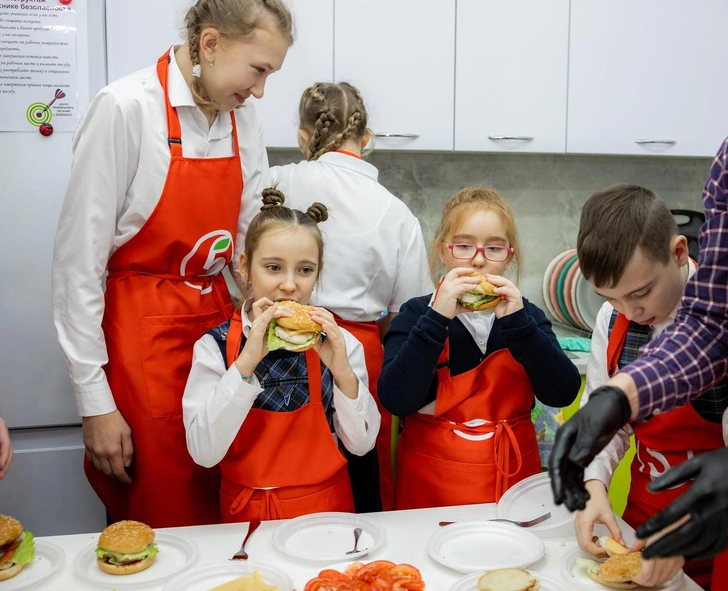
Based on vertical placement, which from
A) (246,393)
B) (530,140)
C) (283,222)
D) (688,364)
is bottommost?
(246,393)

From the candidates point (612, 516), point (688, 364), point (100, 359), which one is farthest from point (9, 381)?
point (688, 364)

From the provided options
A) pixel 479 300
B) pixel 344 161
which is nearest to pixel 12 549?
pixel 479 300

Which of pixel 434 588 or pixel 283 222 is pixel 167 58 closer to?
pixel 283 222

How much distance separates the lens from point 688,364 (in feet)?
3.71

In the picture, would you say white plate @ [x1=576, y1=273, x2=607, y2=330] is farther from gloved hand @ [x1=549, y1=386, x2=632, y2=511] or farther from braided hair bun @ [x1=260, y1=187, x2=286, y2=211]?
gloved hand @ [x1=549, y1=386, x2=632, y2=511]

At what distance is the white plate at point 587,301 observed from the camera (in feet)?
9.57

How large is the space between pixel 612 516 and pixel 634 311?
1.31 feet

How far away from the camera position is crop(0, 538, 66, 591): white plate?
47.6 inches

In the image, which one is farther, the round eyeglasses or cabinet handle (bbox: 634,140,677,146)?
cabinet handle (bbox: 634,140,677,146)

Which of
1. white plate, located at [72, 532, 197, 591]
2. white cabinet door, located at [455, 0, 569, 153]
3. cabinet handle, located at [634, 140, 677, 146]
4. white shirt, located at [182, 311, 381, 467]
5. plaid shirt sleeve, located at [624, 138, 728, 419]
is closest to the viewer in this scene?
plaid shirt sleeve, located at [624, 138, 728, 419]

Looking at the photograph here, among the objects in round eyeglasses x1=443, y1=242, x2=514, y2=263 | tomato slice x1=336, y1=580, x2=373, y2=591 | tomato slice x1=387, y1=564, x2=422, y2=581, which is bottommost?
tomato slice x1=387, y1=564, x2=422, y2=581

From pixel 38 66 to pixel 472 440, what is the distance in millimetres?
1587

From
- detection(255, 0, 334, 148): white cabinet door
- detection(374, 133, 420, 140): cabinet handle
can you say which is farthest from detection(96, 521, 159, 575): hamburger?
detection(374, 133, 420, 140): cabinet handle

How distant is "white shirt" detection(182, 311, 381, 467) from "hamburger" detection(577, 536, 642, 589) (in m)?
0.58
